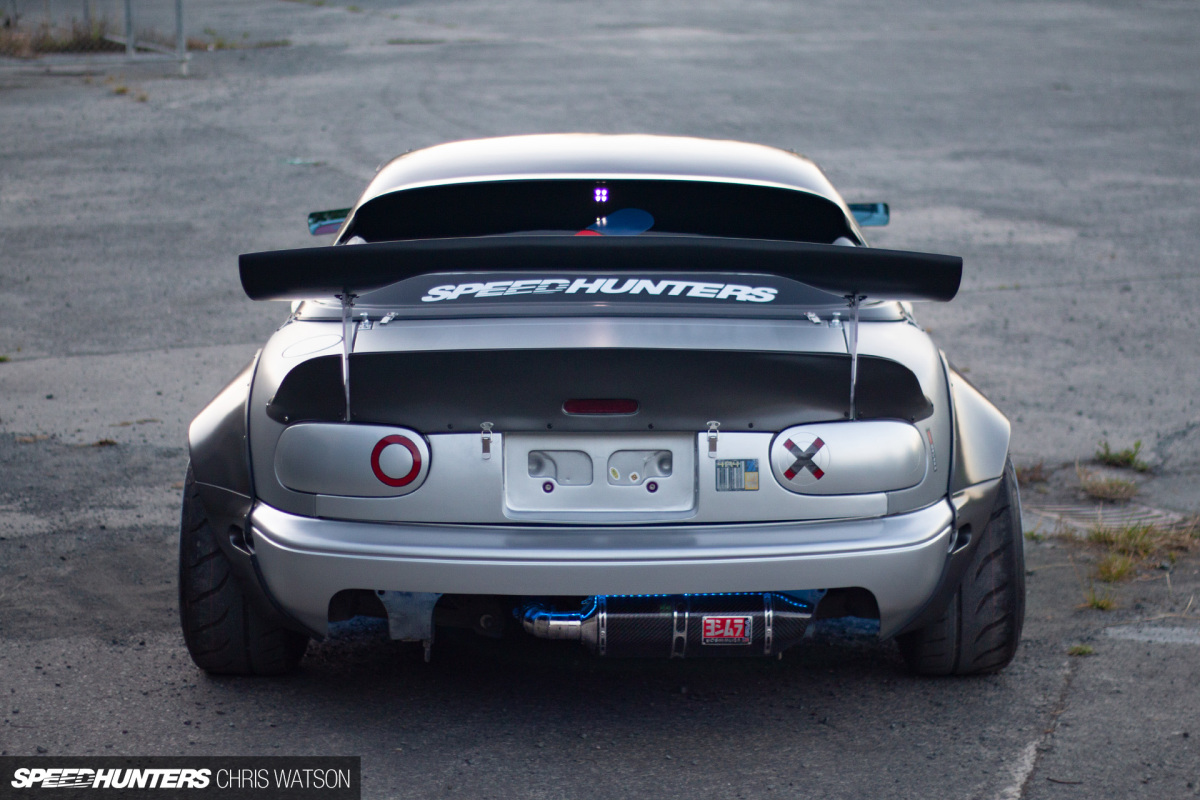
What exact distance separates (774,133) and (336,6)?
75.6ft

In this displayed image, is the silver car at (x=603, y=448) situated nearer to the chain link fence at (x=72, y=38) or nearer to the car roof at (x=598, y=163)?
the car roof at (x=598, y=163)

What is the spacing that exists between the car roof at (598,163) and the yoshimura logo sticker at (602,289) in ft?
2.80

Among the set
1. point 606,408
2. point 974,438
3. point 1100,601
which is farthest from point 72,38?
point 974,438

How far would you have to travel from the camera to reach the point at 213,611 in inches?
140

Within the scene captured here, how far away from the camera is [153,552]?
4707 mm

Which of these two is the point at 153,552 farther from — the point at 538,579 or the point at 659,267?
the point at 659,267

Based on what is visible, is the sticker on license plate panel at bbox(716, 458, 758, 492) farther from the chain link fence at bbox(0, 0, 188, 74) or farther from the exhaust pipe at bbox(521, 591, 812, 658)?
the chain link fence at bbox(0, 0, 188, 74)

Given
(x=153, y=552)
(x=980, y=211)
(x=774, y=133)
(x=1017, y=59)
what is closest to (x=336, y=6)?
(x=1017, y=59)

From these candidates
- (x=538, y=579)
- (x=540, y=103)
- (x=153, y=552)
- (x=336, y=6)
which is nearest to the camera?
(x=538, y=579)

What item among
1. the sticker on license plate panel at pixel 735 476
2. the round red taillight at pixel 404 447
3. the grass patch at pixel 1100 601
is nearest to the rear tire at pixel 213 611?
the round red taillight at pixel 404 447

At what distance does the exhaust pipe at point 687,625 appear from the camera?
10.4 feet

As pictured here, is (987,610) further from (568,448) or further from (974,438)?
(568,448)

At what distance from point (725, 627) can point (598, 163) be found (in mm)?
1698

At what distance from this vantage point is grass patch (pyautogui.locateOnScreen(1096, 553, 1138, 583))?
4551 mm
